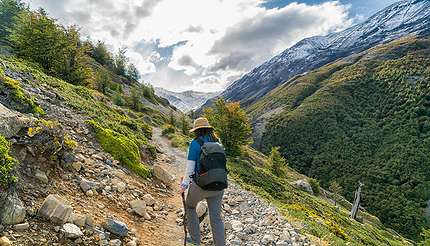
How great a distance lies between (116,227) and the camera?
334 inches

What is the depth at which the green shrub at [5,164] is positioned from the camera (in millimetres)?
6714

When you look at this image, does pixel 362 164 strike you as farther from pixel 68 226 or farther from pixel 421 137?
pixel 68 226

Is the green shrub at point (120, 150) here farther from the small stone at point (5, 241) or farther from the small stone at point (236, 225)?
the small stone at point (5, 241)

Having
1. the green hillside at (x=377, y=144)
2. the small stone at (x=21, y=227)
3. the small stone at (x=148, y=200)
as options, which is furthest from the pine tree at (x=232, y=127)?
the green hillside at (x=377, y=144)

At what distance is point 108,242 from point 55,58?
33190mm

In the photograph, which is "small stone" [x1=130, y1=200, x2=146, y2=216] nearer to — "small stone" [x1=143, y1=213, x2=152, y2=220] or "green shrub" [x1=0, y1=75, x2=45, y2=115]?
"small stone" [x1=143, y1=213, x2=152, y2=220]

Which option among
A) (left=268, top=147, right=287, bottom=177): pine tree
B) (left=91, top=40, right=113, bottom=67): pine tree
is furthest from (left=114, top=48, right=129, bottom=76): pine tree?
(left=268, top=147, right=287, bottom=177): pine tree

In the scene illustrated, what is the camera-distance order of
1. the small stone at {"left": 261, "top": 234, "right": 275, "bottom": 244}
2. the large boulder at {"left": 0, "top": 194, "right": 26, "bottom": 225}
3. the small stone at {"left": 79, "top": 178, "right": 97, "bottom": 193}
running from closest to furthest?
the large boulder at {"left": 0, "top": 194, "right": 26, "bottom": 225} → the small stone at {"left": 79, "top": 178, "right": 97, "bottom": 193} → the small stone at {"left": 261, "top": 234, "right": 275, "bottom": 244}

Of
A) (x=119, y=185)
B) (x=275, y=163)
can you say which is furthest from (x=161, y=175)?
(x=275, y=163)

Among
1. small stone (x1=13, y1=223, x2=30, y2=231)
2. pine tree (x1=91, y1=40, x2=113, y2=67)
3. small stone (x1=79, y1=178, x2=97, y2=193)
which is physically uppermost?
pine tree (x1=91, y1=40, x2=113, y2=67)

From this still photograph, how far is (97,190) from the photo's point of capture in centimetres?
1025

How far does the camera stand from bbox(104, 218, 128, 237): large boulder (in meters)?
8.38

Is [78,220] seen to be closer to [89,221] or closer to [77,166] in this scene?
[89,221]

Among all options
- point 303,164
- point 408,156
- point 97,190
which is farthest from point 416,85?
point 97,190
